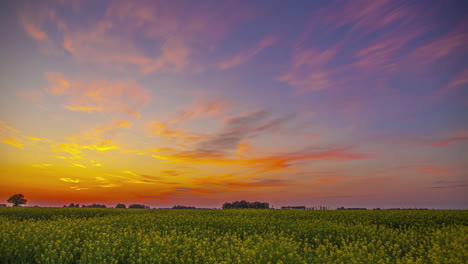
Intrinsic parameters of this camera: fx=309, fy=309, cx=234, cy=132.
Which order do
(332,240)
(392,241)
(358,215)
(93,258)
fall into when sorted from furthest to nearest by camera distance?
(358,215), (332,240), (392,241), (93,258)

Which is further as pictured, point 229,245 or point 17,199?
point 17,199

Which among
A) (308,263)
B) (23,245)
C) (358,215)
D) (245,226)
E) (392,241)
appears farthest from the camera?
(358,215)

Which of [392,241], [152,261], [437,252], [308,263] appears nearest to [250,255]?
[308,263]

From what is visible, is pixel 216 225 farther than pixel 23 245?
Yes

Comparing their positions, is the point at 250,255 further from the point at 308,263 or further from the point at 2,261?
the point at 2,261

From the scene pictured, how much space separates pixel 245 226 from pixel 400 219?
1427 cm

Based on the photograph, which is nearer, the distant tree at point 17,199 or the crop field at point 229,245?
the crop field at point 229,245

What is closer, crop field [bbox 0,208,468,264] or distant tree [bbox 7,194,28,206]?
crop field [bbox 0,208,468,264]

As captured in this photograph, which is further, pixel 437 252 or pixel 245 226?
pixel 245 226

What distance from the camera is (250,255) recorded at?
458 inches

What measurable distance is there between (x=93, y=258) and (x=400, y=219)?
2450 centimetres

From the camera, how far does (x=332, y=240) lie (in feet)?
59.5

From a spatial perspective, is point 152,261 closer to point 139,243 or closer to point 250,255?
point 139,243

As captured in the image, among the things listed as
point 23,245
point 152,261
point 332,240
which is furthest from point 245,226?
point 23,245
